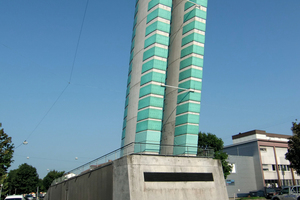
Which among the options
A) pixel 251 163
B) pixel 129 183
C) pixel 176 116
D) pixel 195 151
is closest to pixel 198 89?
pixel 176 116

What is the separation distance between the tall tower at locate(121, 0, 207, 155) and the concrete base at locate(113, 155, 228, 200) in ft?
13.0

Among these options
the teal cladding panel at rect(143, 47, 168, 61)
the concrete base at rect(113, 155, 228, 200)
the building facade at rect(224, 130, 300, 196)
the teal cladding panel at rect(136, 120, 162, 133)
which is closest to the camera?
the concrete base at rect(113, 155, 228, 200)

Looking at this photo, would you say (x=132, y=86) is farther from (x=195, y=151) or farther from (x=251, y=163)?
(x=251, y=163)

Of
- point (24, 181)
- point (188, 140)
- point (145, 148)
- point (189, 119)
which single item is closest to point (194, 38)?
point (189, 119)

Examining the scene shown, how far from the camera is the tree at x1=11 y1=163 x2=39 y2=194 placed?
295 feet

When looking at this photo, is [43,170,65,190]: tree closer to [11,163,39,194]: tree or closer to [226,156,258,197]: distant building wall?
[11,163,39,194]: tree

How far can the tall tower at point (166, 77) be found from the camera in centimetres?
2638

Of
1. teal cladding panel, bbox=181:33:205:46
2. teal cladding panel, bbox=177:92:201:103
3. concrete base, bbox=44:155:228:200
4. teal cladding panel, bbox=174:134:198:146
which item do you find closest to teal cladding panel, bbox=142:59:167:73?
teal cladding panel, bbox=177:92:201:103

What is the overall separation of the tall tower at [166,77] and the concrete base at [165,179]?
3.97 metres

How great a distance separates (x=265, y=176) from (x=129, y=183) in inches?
2009

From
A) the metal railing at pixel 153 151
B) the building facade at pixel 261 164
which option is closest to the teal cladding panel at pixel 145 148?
the metal railing at pixel 153 151

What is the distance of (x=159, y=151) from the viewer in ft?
79.0

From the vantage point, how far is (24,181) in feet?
297

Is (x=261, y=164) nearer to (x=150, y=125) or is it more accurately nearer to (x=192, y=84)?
(x=192, y=84)
